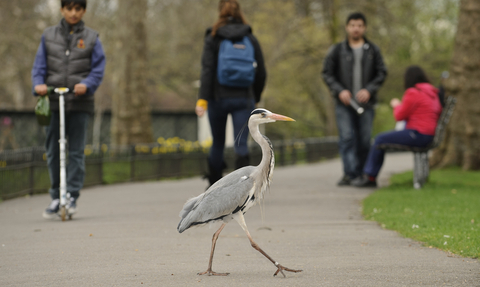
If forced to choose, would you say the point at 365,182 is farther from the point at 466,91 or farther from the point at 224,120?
the point at 466,91

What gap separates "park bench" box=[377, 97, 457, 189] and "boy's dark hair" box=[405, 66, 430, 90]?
1.75ft

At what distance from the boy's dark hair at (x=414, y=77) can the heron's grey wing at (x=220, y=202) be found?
625 centimetres

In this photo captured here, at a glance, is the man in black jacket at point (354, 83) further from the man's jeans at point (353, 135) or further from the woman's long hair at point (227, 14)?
the woman's long hair at point (227, 14)

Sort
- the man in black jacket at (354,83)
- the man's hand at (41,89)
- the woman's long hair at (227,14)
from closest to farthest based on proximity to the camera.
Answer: the man's hand at (41,89)
the woman's long hair at (227,14)
the man in black jacket at (354,83)

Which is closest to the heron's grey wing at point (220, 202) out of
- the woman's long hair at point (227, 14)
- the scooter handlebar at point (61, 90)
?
the scooter handlebar at point (61, 90)

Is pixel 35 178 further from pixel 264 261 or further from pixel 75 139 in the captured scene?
pixel 264 261

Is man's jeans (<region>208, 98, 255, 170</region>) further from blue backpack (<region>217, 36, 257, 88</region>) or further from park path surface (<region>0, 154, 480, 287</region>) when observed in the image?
park path surface (<region>0, 154, 480, 287</region>)

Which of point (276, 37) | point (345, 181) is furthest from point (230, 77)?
point (276, 37)

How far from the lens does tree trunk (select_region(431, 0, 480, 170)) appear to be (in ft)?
44.0

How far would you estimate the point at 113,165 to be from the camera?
13406 mm

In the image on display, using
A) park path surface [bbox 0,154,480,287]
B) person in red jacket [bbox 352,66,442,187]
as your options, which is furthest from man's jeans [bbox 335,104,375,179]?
park path surface [bbox 0,154,480,287]

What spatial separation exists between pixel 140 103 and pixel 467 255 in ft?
49.2

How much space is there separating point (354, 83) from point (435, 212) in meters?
4.04

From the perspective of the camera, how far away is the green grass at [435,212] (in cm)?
552
